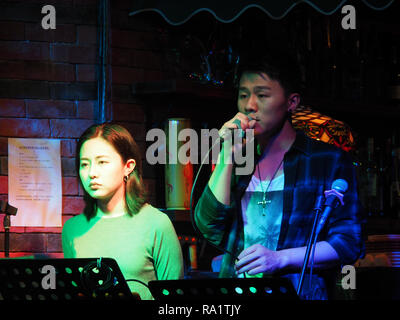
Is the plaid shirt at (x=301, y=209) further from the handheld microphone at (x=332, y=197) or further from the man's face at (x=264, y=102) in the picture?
the handheld microphone at (x=332, y=197)

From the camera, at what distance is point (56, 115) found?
2.79 metres

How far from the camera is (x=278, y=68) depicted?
7.88ft

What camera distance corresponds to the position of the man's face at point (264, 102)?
2381 millimetres

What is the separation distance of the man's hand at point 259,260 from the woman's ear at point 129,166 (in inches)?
20.2

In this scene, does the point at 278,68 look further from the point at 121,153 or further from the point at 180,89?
the point at 121,153

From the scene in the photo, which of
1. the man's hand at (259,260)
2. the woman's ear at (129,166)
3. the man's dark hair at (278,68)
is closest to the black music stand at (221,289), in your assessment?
the man's hand at (259,260)

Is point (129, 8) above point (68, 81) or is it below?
above

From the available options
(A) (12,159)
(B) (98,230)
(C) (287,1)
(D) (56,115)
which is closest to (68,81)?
(D) (56,115)

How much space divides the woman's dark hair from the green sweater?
4 centimetres

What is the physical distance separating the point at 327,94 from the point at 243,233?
1.12m

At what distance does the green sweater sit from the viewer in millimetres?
2227

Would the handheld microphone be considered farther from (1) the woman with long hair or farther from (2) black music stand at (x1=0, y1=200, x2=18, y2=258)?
(2) black music stand at (x1=0, y1=200, x2=18, y2=258)

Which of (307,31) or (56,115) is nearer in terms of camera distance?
(56,115)

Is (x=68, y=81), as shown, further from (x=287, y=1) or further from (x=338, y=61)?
(x=338, y=61)
